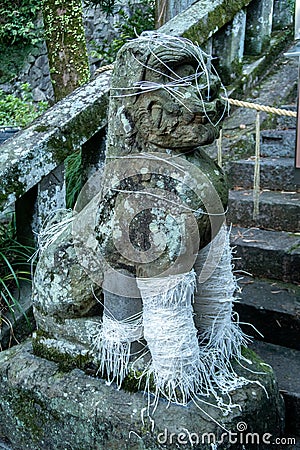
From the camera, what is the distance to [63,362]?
1.81 meters

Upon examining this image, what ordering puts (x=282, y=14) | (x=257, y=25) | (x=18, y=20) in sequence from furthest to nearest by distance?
(x=18, y=20)
(x=282, y=14)
(x=257, y=25)

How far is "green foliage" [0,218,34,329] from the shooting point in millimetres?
2285

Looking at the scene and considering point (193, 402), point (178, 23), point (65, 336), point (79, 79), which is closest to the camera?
point (193, 402)

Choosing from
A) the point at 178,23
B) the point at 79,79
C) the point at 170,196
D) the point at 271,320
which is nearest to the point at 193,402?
the point at 170,196

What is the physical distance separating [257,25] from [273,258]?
6.60ft

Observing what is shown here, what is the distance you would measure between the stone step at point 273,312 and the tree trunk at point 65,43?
2.35m

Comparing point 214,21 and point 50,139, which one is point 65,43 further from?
point 50,139

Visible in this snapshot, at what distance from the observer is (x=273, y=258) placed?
2527 mm

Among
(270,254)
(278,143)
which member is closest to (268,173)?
(278,143)

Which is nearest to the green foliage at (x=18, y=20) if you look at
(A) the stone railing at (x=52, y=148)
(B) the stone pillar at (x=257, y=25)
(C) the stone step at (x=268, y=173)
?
(B) the stone pillar at (x=257, y=25)

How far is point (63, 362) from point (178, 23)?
204cm

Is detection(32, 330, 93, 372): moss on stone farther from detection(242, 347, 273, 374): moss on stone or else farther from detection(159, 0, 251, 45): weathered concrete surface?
detection(159, 0, 251, 45): weathered concrete surface

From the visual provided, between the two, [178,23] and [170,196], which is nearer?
[170,196]

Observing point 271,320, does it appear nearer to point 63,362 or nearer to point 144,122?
point 63,362
